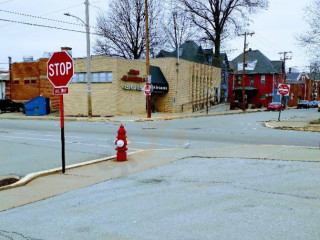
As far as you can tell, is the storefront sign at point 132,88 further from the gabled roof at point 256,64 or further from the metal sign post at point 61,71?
the gabled roof at point 256,64

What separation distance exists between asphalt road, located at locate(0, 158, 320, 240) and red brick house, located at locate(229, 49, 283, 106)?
203ft

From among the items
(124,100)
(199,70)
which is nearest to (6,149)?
(124,100)

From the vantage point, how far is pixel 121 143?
9.63 m

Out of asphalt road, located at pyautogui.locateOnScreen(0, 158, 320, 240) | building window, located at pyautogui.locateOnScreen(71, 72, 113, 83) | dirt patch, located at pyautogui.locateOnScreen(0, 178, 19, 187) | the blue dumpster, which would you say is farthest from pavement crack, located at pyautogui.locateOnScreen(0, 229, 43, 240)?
the blue dumpster

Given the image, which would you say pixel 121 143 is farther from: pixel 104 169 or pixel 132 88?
pixel 132 88

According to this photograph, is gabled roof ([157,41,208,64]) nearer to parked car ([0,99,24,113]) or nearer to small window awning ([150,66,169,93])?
small window awning ([150,66,169,93])

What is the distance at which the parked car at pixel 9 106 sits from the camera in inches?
1601

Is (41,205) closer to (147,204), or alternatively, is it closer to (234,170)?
(147,204)

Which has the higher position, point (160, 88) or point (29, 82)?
point (29, 82)

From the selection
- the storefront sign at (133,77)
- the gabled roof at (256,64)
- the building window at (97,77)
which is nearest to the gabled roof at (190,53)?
the gabled roof at (256,64)

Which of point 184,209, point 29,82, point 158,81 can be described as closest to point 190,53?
point 158,81

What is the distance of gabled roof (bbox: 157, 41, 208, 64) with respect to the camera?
57.6m

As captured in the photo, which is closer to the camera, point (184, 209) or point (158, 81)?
point (184, 209)

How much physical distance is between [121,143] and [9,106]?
116 feet
